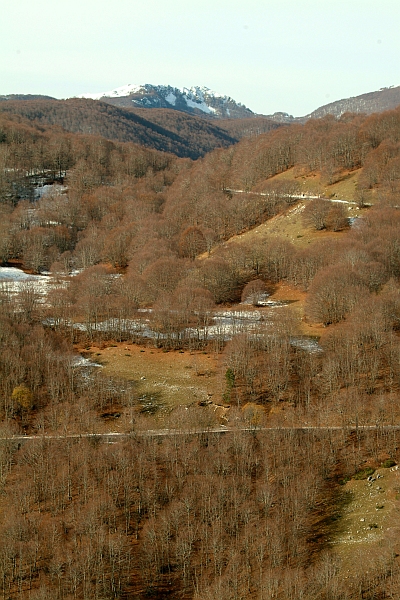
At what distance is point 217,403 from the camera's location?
54.4 meters

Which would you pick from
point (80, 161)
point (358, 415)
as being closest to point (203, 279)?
point (358, 415)

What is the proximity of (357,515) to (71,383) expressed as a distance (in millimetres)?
27523

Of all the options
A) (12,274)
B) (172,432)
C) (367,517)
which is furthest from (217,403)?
(12,274)

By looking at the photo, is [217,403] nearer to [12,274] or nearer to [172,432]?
[172,432]

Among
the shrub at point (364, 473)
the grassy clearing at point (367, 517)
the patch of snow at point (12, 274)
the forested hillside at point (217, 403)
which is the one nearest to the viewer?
the forested hillside at point (217, 403)

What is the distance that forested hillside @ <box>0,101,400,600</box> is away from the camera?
35.8 meters

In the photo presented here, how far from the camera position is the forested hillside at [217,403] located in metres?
35.8

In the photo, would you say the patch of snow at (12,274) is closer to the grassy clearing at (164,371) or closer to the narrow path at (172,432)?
the grassy clearing at (164,371)

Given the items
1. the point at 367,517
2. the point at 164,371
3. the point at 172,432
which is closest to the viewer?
the point at 367,517

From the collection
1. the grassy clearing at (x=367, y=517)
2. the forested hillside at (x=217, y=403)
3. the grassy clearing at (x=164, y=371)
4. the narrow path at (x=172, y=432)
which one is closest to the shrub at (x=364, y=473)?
the forested hillside at (x=217, y=403)

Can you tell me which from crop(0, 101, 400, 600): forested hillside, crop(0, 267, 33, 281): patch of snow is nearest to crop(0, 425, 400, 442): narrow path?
crop(0, 101, 400, 600): forested hillside

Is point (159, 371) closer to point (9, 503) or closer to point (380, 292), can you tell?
point (9, 503)

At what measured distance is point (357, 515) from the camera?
39.7 meters

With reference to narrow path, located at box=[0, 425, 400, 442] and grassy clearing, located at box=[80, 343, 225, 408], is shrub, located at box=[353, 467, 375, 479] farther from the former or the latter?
grassy clearing, located at box=[80, 343, 225, 408]
